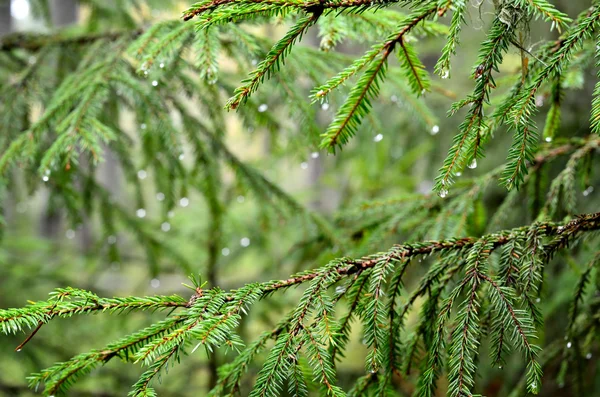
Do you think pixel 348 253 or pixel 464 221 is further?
pixel 348 253

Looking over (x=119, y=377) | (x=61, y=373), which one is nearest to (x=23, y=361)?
(x=119, y=377)

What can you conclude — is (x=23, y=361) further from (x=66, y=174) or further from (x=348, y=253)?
(x=348, y=253)

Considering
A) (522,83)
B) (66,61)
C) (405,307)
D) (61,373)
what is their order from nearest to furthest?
(61,373), (522,83), (405,307), (66,61)

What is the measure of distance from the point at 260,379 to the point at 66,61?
7.44 ft

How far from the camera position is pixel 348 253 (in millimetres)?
2398

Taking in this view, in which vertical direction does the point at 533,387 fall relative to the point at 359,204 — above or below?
above

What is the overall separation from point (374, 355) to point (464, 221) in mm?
1074

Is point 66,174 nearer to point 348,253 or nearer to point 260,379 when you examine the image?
point 348,253

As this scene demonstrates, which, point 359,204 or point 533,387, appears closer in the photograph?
point 533,387

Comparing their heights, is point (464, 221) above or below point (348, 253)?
above

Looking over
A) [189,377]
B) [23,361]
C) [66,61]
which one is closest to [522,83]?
[66,61]

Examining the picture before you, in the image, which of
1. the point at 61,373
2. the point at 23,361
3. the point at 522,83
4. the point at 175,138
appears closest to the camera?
the point at 61,373

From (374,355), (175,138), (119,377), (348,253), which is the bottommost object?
(119,377)

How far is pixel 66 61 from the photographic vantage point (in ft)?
8.75
